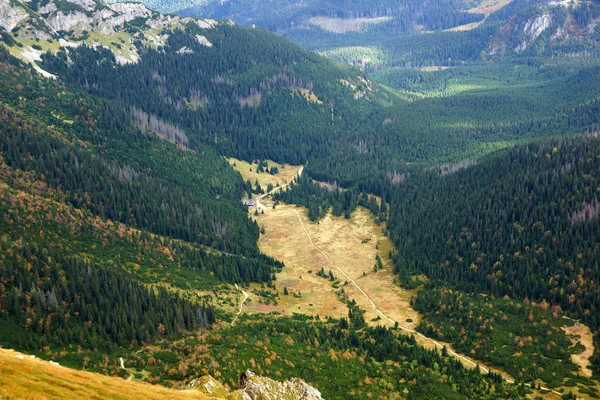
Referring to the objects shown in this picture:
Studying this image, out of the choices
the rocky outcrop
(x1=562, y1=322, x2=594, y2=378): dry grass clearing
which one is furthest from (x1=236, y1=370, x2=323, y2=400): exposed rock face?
(x1=562, y1=322, x2=594, y2=378): dry grass clearing

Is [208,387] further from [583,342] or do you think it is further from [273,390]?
[583,342]

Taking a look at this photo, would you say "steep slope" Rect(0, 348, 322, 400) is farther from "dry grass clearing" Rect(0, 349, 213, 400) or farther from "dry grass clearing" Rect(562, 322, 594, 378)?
"dry grass clearing" Rect(562, 322, 594, 378)

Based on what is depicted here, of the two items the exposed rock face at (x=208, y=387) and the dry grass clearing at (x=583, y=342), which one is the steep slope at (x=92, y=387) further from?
the dry grass clearing at (x=583, y=342)

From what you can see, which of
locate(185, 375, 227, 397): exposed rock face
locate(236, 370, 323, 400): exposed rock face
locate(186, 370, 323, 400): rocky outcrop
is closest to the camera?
locate(186, 370, 323, 400): rocky outcrop

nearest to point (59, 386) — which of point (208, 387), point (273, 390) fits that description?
point (208, 387)

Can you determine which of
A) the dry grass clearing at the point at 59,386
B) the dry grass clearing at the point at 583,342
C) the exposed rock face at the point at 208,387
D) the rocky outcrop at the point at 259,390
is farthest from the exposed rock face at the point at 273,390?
the dry grass clearing at the point at 583,342

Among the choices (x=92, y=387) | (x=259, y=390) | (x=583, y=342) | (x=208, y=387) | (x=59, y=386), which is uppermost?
(x=59, y=386)
